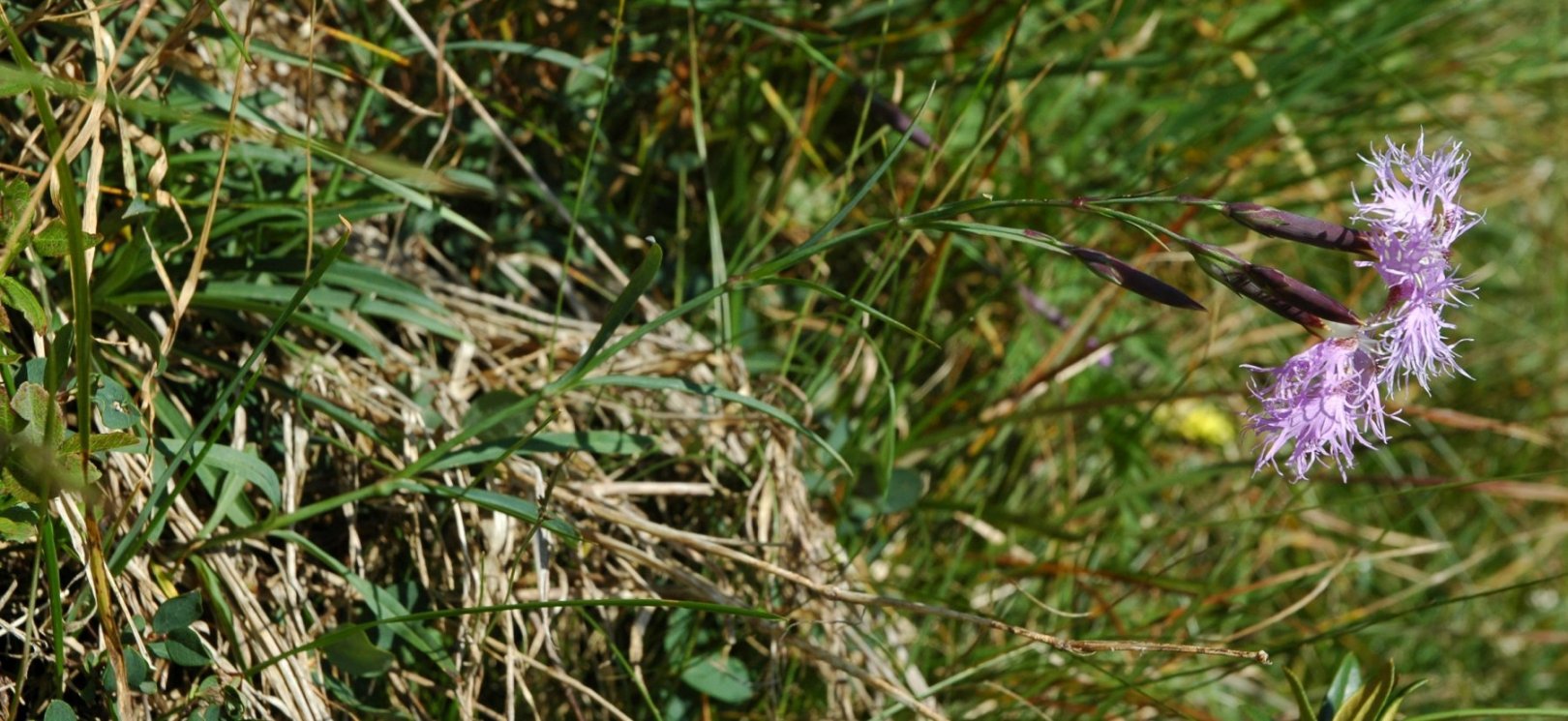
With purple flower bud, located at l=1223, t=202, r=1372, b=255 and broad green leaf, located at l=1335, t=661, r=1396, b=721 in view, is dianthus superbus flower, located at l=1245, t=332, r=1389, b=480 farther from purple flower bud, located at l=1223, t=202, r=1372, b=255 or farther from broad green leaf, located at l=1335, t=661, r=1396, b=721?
broad green leaf, located at l=1335, t=661, r=1396, b=721

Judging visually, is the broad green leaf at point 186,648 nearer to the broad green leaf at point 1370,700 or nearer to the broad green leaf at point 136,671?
the broad green leaf at point 136,671

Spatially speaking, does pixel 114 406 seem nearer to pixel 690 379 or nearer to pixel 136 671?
pixel 136 671

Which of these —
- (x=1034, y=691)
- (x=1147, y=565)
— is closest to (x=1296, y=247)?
(x=1147, y=565)

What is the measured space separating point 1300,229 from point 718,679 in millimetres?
767

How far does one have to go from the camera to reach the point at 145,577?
113 cm

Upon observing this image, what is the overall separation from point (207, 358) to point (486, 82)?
0.53 m

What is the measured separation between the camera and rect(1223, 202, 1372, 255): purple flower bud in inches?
38.3

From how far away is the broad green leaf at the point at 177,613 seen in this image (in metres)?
1.09

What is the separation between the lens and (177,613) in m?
1.10

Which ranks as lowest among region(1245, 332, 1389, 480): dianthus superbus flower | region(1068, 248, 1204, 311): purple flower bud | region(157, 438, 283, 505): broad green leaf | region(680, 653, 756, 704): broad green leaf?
region(680, 653, 756, 704): broad green leaf

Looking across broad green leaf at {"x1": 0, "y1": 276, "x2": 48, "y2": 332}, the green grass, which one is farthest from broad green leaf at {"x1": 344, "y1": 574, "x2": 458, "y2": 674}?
broad green leaf at {"x1": 0, "y1": 276, "x2": 48, "y2": 332}

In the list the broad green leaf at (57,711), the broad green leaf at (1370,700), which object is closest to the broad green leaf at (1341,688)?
the broad green leaf at (1370,700)

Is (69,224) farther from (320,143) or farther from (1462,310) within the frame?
(1462,310)

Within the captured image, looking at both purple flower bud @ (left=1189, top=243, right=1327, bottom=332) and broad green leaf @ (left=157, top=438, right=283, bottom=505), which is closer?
purple flower bud @ (left=1189, top=243, right=1327, bottom=332)
